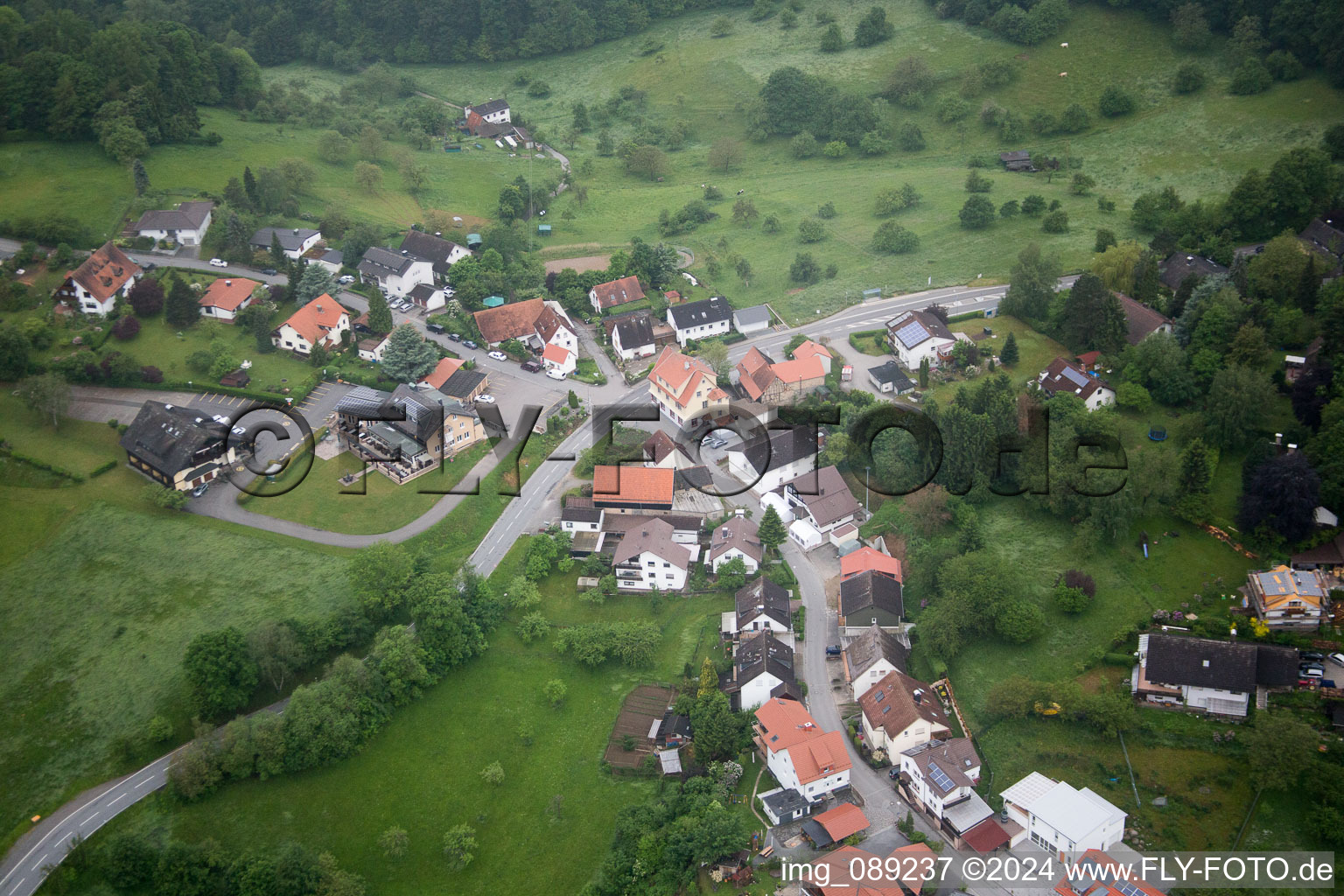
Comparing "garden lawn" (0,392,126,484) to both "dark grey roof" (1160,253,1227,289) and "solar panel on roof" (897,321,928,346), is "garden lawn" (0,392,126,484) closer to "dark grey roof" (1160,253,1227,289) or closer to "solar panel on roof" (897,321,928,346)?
"solar panel on roof" (897,321,928,346)

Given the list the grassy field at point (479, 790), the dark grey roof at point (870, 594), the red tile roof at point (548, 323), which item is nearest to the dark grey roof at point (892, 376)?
the dark grey roof at point (870, 594)

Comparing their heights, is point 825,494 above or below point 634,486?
above

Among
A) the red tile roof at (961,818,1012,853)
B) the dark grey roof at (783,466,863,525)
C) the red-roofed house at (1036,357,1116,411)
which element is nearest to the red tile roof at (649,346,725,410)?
the dark grey roof at (783,466,863,525)

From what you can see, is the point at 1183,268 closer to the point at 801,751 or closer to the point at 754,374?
the point at 754,374

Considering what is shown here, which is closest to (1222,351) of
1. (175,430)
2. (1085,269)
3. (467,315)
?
(1085,269)

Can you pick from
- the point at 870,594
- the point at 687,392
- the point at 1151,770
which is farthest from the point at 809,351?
the point at 1151,770

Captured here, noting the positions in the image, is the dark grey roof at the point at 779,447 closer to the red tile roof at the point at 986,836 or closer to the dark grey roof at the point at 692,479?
the dark grey roof at the point at 692,479

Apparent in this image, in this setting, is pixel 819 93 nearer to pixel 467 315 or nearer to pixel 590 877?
pixel 467 315
